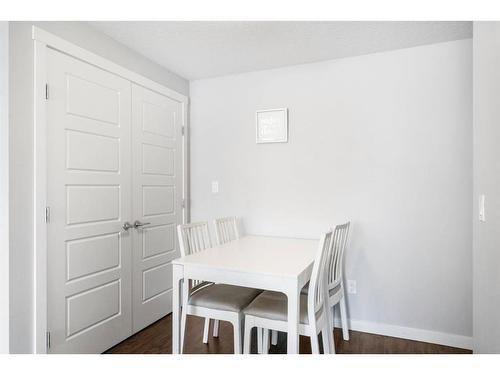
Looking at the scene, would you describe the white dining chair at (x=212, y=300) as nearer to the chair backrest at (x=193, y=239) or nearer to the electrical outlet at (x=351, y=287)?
the chair backrest at (x=193, y=239)

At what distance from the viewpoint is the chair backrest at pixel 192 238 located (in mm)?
2018

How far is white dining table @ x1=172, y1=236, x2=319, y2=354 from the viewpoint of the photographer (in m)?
1.56

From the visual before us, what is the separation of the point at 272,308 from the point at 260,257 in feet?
1.07

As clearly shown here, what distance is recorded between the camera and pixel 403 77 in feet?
7.68

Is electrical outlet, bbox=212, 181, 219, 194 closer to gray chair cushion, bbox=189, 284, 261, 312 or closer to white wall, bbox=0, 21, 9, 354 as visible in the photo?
gray chair cushion, bbox=189, 284, 261, 312

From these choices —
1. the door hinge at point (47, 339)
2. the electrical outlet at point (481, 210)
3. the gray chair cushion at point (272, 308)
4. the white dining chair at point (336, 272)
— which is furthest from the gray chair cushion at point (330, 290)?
the door hinge at point (47, 339)

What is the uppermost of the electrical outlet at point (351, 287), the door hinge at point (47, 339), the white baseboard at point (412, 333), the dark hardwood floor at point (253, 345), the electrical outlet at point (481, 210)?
the electrical outlet at point (481, 210)

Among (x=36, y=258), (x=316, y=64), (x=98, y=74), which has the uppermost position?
(x=316, y=64)

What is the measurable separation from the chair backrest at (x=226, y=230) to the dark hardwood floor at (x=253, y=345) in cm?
74
